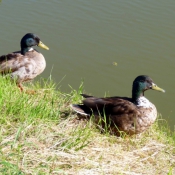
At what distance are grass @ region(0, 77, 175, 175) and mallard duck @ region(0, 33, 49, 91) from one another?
1.44m

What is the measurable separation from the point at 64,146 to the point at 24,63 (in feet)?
10.3

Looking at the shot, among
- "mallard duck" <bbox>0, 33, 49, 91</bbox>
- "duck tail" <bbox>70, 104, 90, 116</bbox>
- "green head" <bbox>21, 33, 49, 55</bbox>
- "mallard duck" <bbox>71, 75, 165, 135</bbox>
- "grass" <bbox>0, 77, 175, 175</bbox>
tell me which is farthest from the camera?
"green head" <bbox>21, 33, 49, 55</bbox>

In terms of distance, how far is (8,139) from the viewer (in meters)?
3.29

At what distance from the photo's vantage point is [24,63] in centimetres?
634

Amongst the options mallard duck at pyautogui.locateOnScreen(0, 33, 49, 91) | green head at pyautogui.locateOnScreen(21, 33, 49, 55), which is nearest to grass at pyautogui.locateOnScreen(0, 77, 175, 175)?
mallard duck at pyautogui.locateOnScreen(0, 33, 49, 91)

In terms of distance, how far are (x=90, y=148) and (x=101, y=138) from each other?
17.2 inches

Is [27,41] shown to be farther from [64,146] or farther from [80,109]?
[64,146]

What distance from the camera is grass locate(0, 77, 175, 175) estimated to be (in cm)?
312

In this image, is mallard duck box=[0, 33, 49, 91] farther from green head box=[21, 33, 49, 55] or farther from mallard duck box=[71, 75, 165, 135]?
A: mallard duck box=[71, 75, 165, 135]

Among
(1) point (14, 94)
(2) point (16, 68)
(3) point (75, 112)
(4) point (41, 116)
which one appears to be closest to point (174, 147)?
(3) point (75, 112)

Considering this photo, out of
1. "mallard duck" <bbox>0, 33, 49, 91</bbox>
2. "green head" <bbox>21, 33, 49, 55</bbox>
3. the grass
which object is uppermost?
"green head" <bbox>21, 33, 49, 55</bbox>

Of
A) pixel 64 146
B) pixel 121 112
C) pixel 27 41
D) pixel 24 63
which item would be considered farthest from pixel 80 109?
pixel 27 41

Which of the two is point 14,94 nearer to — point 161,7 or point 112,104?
point 112,104

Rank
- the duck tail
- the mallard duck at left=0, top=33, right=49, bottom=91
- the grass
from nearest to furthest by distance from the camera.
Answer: the grass
the duck tail
the mallard duck at left=0, top=33, right=49, bottom=91
